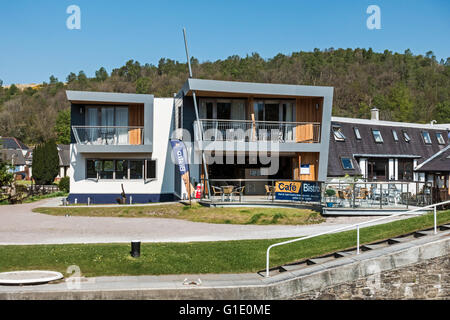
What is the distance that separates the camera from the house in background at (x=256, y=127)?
947 inches

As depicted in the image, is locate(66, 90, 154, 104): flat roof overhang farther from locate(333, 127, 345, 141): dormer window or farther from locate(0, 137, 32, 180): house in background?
locate(0, 137, 32, 180): house in background

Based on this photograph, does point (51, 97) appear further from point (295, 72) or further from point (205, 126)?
point (205, 126)

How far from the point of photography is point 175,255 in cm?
1302

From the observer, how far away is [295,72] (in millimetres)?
91438

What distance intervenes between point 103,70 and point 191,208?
12359cm

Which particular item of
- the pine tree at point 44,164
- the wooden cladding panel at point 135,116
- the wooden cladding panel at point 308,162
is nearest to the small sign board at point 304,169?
the wooden cladding panel at point 308,162

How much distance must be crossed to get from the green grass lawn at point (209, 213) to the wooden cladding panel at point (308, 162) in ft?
16.1

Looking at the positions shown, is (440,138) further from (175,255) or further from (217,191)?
(175,255)

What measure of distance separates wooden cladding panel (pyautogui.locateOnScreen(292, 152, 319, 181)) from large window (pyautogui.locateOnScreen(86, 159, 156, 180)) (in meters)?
8.64

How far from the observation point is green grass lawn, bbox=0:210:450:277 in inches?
470

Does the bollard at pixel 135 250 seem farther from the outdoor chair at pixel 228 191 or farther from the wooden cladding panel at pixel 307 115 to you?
the wooden cladding panel at pixel 307 115

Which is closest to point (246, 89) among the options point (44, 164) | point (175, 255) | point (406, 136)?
point (175, 255)

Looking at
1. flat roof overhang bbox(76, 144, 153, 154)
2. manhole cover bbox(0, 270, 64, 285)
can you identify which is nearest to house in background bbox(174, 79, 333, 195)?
flat roof overhang bbox(76, 144, 153, 154)
